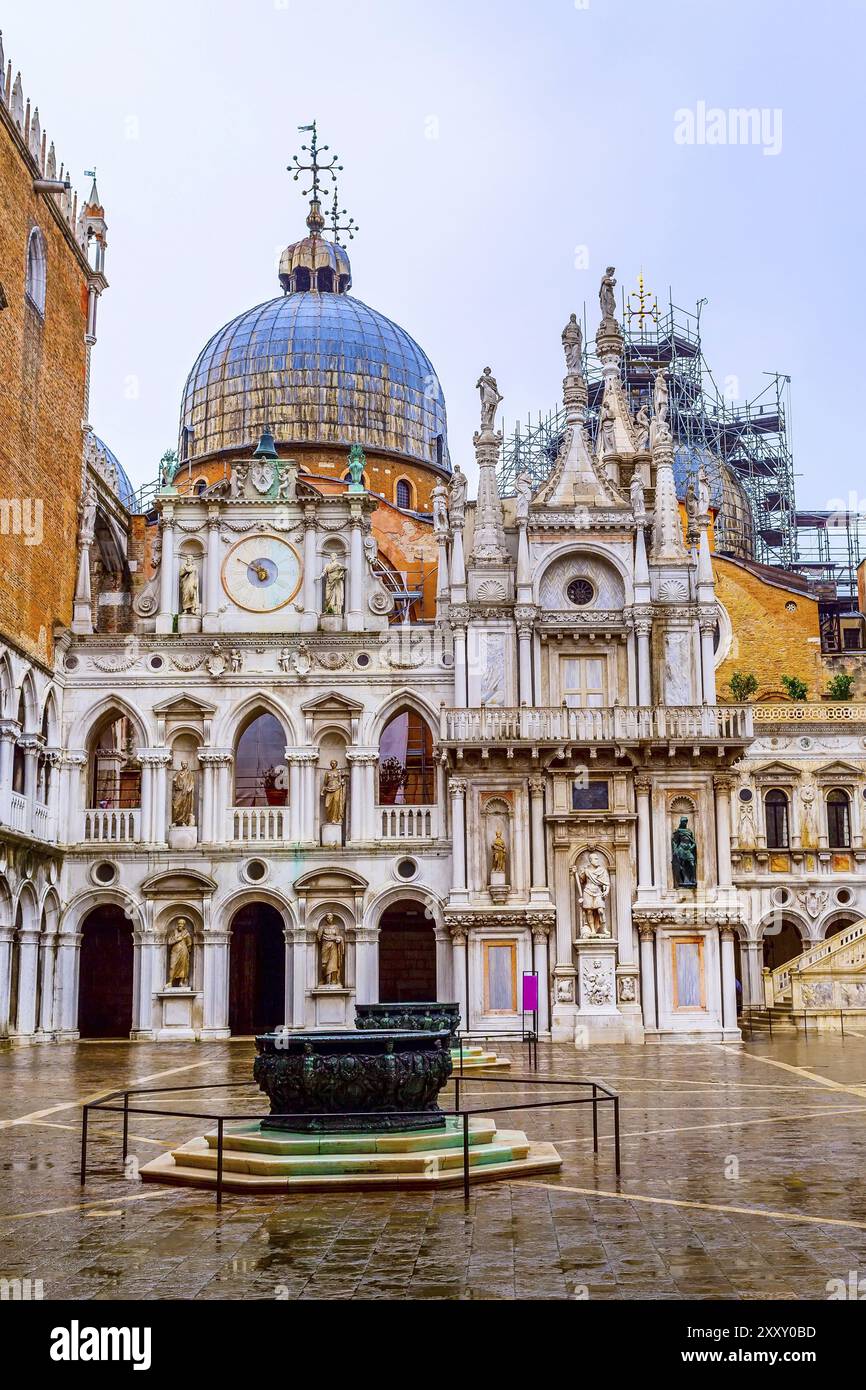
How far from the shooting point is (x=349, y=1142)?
48.0ft

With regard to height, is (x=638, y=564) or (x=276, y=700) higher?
(x=638, y=564)

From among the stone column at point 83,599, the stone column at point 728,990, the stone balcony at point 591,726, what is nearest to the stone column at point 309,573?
the stone balcony at point 591,726

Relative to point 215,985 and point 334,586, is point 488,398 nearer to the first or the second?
point 334,586

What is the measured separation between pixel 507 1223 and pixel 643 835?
2968 cm

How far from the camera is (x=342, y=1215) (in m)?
12.5

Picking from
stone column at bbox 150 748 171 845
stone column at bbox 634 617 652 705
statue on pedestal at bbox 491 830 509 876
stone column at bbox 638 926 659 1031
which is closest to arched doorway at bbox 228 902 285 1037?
stone column at bbox 150 748 171 845

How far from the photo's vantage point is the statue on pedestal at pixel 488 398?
45.7 m

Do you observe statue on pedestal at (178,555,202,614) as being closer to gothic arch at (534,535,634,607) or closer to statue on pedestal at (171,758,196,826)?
statue on pedestal at (171,758,196,826)

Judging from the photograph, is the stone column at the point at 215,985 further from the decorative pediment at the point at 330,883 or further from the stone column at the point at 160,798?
the stone column at the point at 160,798

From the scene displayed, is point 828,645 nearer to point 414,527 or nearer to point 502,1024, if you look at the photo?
point 414,527

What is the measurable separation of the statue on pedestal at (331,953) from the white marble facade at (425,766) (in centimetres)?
17

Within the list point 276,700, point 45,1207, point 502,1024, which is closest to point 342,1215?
point 45,1207
